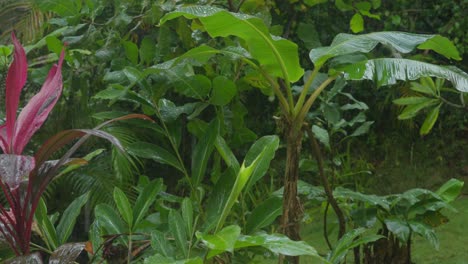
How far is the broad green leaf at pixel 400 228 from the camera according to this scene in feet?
7.94

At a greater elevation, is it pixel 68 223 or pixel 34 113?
pixel 34 113

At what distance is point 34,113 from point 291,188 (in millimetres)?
810

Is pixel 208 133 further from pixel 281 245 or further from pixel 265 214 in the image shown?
pixel 281 245

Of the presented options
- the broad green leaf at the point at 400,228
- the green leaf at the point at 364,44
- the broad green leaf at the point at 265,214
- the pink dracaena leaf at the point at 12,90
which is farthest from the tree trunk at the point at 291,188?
the pink dracaena leaf at the point at 12,90

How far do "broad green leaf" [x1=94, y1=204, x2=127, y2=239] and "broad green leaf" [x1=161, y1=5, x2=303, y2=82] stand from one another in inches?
25.9

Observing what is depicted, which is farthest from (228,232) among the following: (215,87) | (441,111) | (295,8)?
(441,111)

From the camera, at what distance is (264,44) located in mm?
1998

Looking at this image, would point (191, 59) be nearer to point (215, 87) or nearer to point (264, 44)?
point (215, 87)

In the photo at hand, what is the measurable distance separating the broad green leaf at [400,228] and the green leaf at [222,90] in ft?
2.48

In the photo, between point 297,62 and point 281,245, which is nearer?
point 281,245

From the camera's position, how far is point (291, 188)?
2074 millimetres

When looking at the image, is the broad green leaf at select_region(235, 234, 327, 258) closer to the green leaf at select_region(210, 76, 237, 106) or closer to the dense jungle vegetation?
the dense jungle vegetation

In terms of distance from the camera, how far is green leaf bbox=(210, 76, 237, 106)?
8.02 feet

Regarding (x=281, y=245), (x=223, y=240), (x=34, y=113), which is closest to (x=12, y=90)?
(x=34, y=113)
